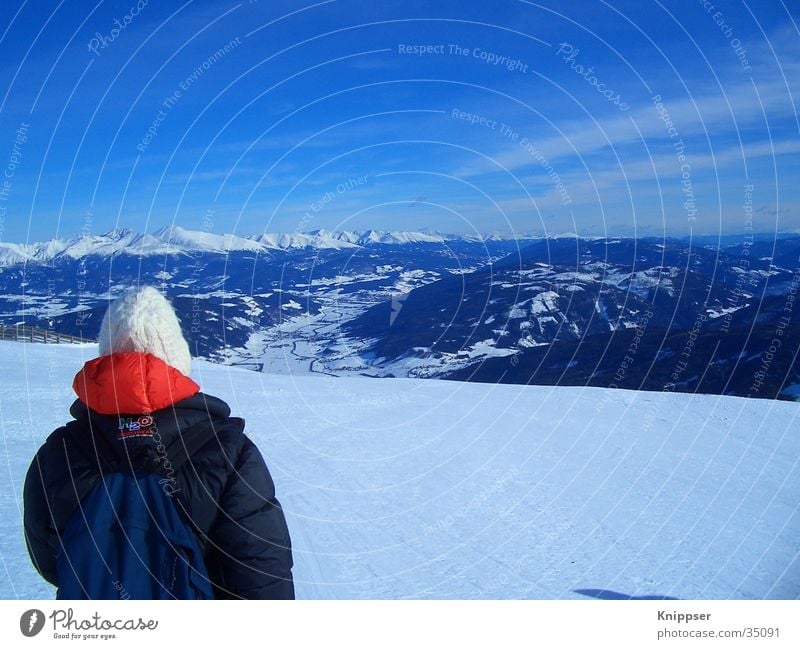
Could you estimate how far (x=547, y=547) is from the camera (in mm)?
6598

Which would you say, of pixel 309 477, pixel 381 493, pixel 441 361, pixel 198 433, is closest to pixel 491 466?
pixel 381 493

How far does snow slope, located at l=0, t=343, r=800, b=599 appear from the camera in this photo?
5895 mm

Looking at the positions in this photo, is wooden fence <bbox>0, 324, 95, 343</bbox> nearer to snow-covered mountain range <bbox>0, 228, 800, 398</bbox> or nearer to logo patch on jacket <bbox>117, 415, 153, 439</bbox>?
logo patch on jacket <bbox>117, 415, 153, 439</bbox>

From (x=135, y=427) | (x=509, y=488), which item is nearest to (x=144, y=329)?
(x=135, y=427)

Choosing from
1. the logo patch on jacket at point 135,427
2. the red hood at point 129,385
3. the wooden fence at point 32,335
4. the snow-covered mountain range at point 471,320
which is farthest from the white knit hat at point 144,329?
the snow-covered mountain range at point 471,320

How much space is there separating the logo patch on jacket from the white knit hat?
351mm

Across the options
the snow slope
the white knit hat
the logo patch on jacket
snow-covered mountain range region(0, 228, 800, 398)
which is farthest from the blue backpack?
snow-covered mountain range region(0, 228, 800, 398)

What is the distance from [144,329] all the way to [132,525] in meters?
0.85

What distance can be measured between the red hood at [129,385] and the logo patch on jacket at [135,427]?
3 cm

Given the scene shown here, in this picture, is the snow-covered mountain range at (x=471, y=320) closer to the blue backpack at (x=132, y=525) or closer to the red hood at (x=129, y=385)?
the red hood at (x=129, y=385)

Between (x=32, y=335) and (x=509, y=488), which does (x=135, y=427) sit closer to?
(x=509, y=488)
